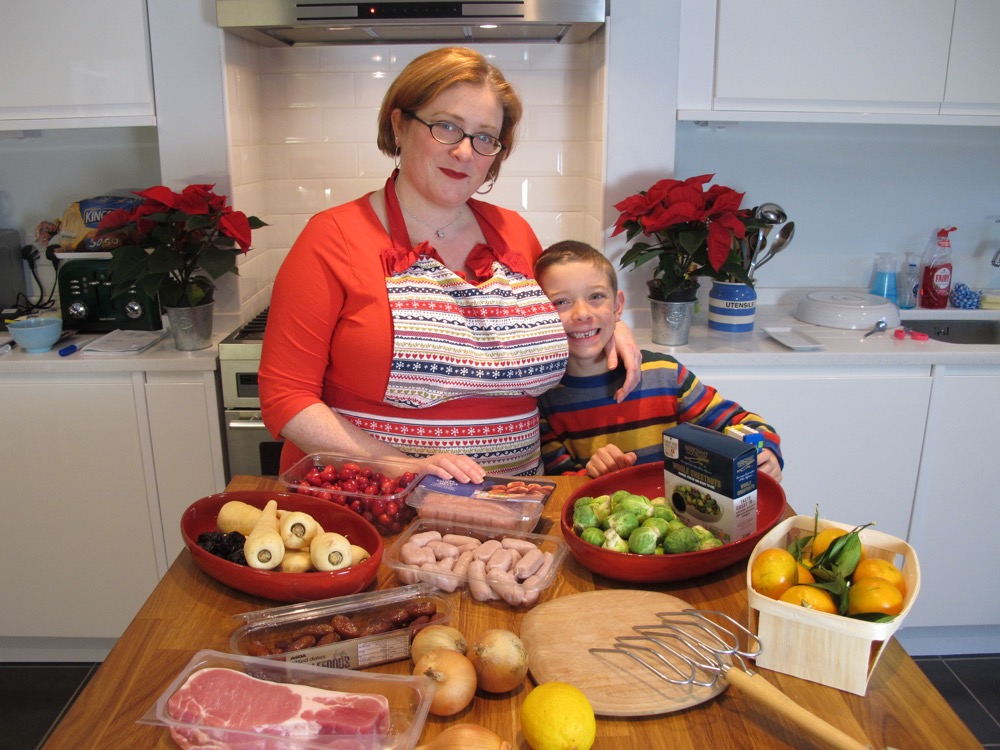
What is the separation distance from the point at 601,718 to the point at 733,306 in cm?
194

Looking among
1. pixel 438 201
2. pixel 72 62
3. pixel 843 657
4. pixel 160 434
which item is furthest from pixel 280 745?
pixel 72 62

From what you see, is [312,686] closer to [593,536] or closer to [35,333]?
[593,536]

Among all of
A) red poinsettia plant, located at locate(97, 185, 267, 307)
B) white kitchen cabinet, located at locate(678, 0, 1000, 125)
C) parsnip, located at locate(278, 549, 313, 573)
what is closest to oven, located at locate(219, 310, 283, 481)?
red poinsettia plant, located at locate(97, 185, 267, 307)

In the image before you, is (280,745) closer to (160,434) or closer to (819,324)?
(160,434)

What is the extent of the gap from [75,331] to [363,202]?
1.46m

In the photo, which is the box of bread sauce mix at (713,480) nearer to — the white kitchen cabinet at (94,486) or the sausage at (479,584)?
the sausage at (479,584)

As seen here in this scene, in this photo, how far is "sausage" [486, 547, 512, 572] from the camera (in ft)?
3.91

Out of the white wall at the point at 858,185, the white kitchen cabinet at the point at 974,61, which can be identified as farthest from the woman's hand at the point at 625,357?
the white kitchen cabinet at the point at 974,61

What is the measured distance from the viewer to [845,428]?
2.59 metres

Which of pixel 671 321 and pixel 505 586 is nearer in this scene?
pixel 505 586

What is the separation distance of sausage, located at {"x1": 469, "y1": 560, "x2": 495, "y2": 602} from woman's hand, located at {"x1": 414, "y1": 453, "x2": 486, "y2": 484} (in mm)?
253

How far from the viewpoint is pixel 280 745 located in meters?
0.87

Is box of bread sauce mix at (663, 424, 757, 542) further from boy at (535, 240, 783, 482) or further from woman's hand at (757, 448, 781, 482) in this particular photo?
boy at (535, 240, 783, 482)

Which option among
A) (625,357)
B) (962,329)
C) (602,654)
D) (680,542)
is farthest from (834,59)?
(602,654)
